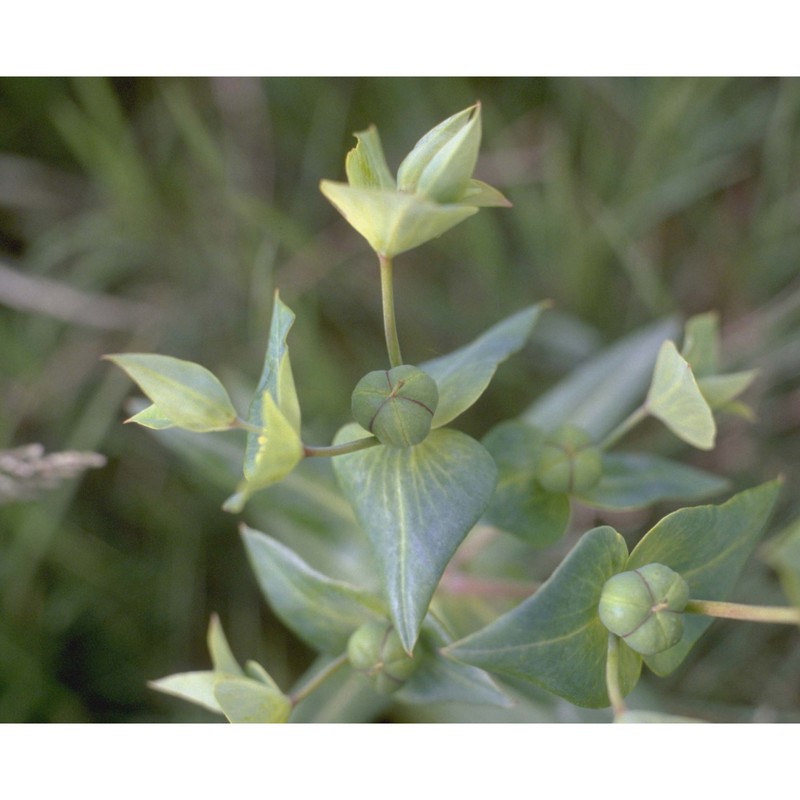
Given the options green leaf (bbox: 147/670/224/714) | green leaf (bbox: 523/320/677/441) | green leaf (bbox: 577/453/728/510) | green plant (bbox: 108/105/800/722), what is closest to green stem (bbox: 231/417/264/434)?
green plant (bbox: 108/105/800/722)

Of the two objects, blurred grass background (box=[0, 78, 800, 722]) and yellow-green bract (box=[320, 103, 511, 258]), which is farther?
blurred grass background (box=[0, 78, 800, 722])

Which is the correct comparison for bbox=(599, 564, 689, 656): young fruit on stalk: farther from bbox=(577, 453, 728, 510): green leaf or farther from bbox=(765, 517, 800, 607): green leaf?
bbox=(577, 453, 728, 510): green leaf

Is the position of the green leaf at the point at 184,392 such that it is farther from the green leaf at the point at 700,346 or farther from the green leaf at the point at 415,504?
the green leaf at the point at 700,346

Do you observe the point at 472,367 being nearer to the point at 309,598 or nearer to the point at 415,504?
the point at 415,504

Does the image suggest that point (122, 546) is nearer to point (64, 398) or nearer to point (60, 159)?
point (64, 398)

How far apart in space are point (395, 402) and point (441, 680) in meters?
0.27

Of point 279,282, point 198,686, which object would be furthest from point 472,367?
point 279,282

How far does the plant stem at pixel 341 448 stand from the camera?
56cm

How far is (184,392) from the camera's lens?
1.82ft

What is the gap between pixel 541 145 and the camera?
4.93ft

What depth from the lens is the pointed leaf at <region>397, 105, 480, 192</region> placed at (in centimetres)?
55

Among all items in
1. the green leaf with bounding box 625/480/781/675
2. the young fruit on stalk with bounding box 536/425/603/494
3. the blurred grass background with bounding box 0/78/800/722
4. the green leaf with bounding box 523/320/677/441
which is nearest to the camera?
the green leaf with bounding box 625/480/781/675

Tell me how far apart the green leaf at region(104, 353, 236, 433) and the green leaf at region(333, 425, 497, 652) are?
0.38 ft

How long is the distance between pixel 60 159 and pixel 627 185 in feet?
3.20
